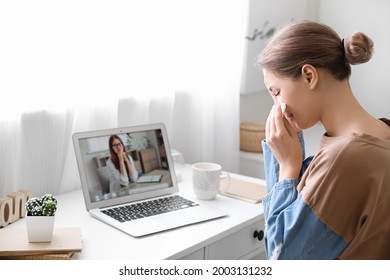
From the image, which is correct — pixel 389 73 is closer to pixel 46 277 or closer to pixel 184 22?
pixel 184 22

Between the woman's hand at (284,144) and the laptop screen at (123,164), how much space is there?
1.77 ft

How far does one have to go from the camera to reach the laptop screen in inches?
62.3

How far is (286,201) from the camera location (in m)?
1.12

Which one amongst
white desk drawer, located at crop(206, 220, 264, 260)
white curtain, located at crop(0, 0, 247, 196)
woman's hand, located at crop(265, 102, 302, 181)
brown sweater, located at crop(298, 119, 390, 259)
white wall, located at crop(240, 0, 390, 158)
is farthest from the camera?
white wall, located at crop(240, 0, 390, 158)

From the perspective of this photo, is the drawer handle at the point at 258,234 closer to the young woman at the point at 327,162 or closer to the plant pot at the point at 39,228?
the young woman at the point at 327,162

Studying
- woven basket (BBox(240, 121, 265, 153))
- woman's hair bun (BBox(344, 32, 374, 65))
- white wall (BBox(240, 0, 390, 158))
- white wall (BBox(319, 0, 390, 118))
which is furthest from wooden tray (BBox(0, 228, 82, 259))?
white wall (BBox(319, 0, 390, 118))

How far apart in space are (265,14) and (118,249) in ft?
5.23

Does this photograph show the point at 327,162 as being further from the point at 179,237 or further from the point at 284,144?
the point at 179,237

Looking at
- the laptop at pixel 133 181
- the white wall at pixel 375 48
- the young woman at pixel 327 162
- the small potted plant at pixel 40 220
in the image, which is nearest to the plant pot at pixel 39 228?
the small potted plant at pixel 40 220

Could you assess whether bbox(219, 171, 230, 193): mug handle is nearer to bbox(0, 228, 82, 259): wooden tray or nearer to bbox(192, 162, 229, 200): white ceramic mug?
bbox(192, 162, 229, 200): white ceramic mug

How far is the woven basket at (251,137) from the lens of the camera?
2453 mm

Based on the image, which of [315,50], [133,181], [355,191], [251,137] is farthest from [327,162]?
[251,137]

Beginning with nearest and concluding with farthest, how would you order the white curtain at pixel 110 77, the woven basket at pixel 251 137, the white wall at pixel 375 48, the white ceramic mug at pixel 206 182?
the white curtain at pixel 110 77 < the white ceramic mug at pixel 206 182 < the woven basket at pixel 251 137 < the white wall at pixel 375 48

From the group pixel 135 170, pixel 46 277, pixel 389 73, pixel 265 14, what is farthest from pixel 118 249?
pixel 389 73
